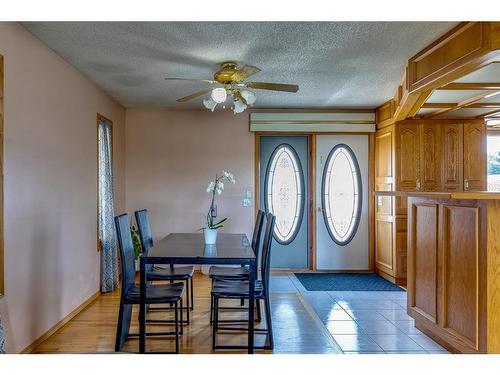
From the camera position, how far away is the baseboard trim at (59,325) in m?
2.85

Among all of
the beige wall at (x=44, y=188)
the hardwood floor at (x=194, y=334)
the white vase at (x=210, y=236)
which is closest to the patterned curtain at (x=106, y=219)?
the beige wall at (x=44, y=188)

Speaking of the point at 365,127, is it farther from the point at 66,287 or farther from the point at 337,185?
the point at 66,287

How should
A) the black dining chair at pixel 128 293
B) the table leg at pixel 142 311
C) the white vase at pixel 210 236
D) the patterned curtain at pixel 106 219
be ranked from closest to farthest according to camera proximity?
1. the table leg at pixel 142 311
2. the black dining chair at pixel 128 293
3. the white vase at pixel 210 236
4. the patterned curtain at pixel 106 219

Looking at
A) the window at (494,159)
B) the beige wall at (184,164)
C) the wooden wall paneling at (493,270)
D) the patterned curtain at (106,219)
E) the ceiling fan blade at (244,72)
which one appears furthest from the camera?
the window at (494,159)

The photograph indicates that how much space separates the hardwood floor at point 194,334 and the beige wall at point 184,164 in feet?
5.71

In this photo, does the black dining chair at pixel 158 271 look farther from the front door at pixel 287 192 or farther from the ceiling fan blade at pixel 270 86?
the front door at pixel 287 192

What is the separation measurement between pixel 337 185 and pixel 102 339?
3748 mm

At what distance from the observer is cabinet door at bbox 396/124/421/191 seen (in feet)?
16.5

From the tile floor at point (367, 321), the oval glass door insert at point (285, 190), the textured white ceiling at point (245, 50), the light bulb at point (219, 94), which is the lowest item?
the tile floor at point (367, 321)
